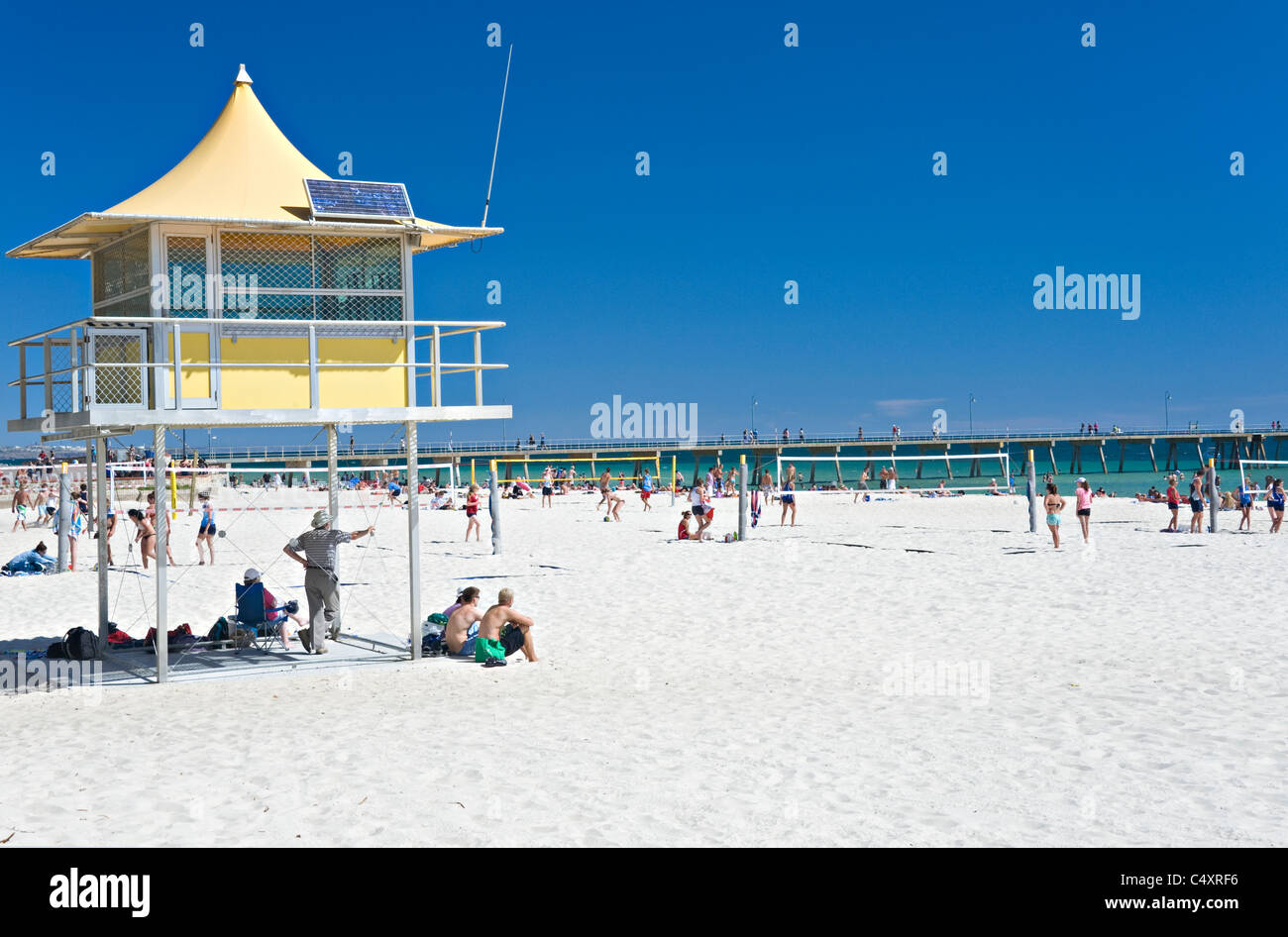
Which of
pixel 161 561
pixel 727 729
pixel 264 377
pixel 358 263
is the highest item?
pixel 358 263

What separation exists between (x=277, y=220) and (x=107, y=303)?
6.81 ft

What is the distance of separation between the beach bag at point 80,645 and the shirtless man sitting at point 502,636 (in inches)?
139

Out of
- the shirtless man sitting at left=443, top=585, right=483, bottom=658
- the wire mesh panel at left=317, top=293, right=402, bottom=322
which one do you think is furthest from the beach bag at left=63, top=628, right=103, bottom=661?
the wire mesh panel at left=317, top=293, right=402, bottom=322

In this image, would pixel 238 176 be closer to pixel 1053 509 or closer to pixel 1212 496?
pixel 1053 509

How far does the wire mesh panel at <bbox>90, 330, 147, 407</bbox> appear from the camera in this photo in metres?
9.44

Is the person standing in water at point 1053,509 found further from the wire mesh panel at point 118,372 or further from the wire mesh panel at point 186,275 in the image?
the wire mesh panel at point 118,372

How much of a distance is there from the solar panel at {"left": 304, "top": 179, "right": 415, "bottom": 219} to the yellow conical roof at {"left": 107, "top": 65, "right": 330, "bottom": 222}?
21cm

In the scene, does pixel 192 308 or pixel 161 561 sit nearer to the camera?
pixel 161 561

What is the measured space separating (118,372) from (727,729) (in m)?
5.98

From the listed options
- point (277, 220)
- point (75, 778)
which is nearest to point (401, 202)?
point (277, 220)

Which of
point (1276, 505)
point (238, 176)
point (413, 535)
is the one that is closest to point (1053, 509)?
point (1276, 505)

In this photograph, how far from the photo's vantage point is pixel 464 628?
35.0 feet

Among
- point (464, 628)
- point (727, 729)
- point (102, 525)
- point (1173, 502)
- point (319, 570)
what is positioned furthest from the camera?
point (1173, 502)

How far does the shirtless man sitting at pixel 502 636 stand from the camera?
10.1 metres
